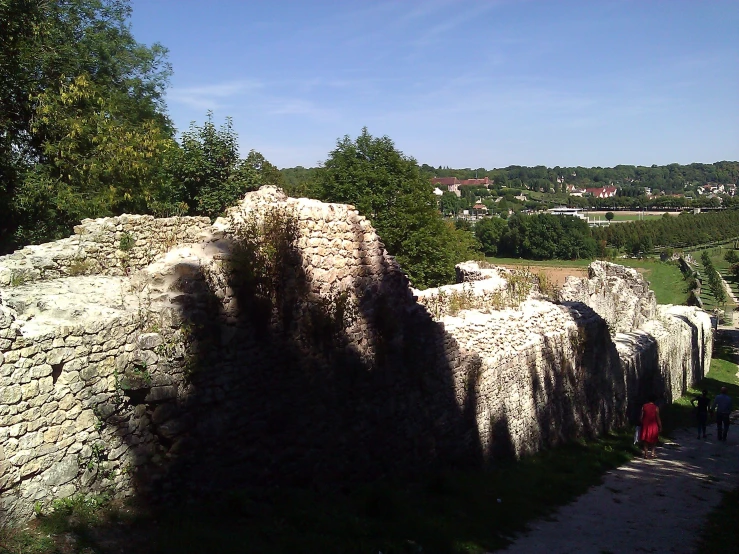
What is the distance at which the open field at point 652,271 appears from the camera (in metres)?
58.4

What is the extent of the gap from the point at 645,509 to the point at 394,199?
23859 millimetres

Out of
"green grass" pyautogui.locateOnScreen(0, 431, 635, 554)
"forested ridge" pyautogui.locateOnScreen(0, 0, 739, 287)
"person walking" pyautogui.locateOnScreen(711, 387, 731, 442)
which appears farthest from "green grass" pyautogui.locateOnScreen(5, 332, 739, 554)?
"forested ridge" pyautogui.locateOnScreen(0, 0, 739, 287)

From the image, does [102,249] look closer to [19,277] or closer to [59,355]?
[19,277]

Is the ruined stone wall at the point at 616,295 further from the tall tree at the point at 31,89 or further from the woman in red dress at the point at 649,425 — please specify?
the tall tree at the point at 31,89

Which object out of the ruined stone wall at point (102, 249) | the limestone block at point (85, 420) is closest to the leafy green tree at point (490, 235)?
the ruined stone wall at point (102, 249)

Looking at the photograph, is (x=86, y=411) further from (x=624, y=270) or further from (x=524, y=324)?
(x=624, y=270)

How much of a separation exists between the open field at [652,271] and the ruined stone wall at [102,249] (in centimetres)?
4138

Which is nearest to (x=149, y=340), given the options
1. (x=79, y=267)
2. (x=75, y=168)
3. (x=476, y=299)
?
(x=79, y=267)

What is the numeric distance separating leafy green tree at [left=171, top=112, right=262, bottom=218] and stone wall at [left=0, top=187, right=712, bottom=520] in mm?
9239

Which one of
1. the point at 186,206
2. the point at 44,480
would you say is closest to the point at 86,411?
the point at 44,480

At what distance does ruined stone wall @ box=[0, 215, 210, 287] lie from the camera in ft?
25.5

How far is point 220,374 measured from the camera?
21.4 feet

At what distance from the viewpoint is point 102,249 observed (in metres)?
8.74

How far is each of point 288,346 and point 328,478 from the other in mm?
1822
